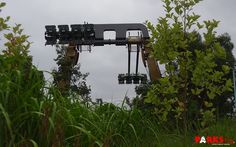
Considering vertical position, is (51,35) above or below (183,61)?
above

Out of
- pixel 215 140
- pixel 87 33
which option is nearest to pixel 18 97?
pixel 215 140

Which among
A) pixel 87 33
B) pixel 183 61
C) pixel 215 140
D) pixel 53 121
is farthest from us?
pixel 87 33

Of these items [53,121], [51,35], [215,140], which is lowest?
[215,140]

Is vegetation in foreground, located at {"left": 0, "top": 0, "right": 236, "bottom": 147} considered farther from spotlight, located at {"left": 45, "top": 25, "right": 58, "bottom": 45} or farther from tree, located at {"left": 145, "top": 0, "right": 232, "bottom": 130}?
spotlight, located at {"left": 45, "top": 25, "right": 58, "bottom": 45}

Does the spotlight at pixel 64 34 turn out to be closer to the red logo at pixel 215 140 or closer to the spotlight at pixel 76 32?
the spotlight at pixel 76 32

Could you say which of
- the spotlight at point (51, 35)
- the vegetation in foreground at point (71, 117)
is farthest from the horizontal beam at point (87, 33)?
the vegetation in foreground at point (71, 117)

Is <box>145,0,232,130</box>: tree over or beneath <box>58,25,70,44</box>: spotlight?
beneath

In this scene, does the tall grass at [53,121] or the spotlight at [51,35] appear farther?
the spotlight at [51,35]

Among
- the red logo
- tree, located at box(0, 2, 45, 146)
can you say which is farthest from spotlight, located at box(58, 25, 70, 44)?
the red logo

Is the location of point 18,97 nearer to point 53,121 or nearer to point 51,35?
point 53,121

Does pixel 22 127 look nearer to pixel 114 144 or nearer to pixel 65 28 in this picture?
pixel 114 144

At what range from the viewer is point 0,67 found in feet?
15.9

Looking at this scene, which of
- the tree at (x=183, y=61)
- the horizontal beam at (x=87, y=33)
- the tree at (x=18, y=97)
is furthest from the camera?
the horizontal beam at (x=87, y=33)

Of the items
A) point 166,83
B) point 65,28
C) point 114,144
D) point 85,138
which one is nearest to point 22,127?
point 85,138
